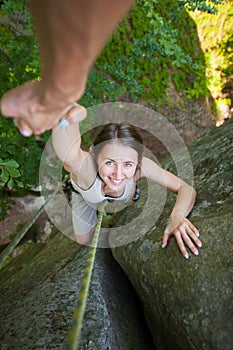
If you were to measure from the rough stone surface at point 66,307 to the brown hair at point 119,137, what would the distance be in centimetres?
86

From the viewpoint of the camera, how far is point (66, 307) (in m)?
2.06

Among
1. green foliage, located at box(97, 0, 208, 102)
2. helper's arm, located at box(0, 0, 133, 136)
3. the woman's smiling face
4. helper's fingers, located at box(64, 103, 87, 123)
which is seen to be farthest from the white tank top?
green foliage, located at box(97, 0, 208, 102)

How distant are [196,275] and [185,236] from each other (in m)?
0.21

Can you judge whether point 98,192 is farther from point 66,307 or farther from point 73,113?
point 73,113

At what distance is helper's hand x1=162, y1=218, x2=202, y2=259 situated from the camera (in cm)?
179

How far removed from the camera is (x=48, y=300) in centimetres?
214

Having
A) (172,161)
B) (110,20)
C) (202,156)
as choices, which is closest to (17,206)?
(172,161)

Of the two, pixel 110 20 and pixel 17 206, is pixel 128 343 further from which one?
pixel 17 206

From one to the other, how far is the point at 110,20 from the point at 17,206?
4623mm

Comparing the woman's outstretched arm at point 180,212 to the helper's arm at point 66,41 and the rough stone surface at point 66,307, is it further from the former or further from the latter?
the helper's arm at point 66,41

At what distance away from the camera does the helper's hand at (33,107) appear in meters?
0.79

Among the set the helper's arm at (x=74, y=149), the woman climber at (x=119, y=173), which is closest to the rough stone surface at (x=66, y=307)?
the woman climber at (x=119, y=173)

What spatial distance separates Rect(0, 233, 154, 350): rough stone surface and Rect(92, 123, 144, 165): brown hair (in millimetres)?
856

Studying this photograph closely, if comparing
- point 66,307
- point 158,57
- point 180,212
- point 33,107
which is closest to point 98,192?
point 180,212
